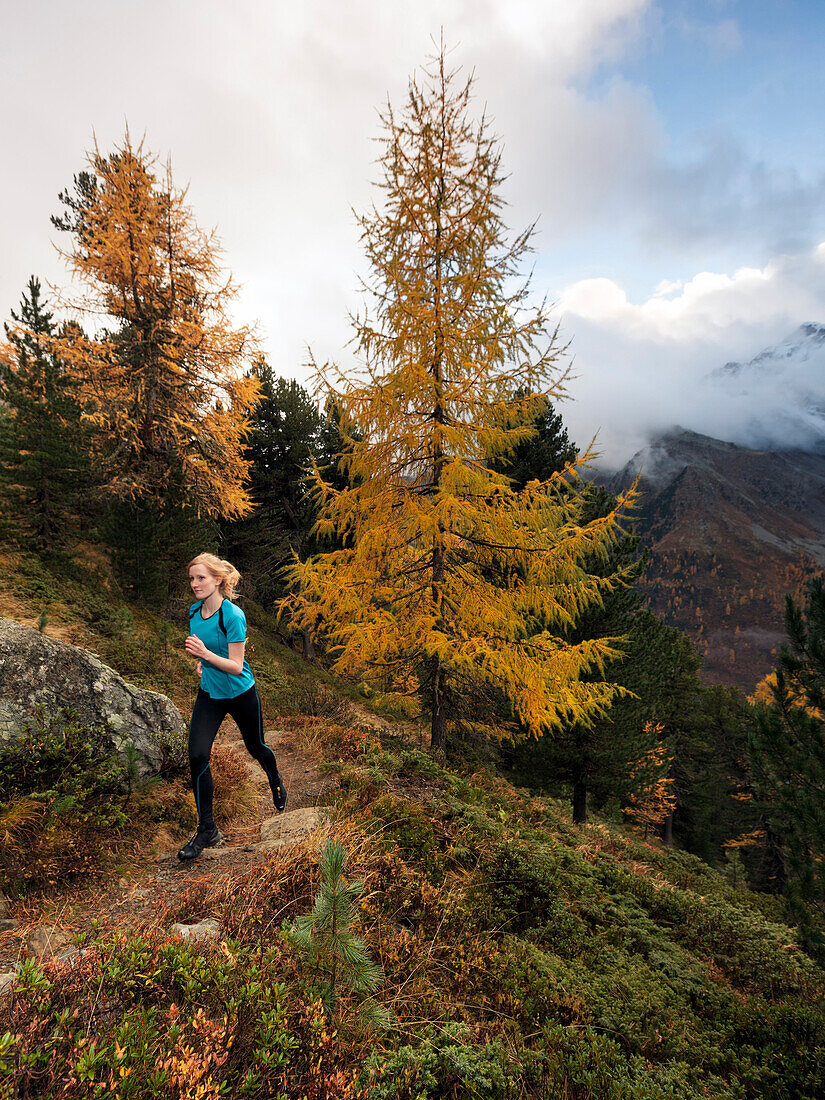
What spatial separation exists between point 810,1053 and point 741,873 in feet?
48.1

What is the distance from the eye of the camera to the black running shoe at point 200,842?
3547mm

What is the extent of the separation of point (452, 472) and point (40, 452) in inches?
384

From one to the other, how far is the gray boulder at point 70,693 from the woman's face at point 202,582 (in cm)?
171

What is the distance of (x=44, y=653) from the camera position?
398 centimetres

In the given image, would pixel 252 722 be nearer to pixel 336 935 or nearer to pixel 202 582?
pixel 202 582

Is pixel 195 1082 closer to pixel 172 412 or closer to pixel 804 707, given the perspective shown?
pixel 804 707

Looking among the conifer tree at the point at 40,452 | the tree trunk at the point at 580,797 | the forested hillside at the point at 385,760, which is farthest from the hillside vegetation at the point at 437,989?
the conifer tree at the point at 40,452

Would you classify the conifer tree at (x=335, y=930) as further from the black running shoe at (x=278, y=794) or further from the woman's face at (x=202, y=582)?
the black running shoe at (x=278, y=794)

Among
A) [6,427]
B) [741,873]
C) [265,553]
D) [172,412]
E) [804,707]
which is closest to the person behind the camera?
[804,707]

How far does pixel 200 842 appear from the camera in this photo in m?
3.64

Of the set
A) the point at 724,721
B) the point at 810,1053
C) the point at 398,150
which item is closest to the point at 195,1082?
the point at 810,1053

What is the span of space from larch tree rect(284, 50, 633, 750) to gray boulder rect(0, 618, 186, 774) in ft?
9.25

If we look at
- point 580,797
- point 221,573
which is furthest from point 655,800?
point 221,573

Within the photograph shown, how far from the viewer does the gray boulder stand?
3.68m
